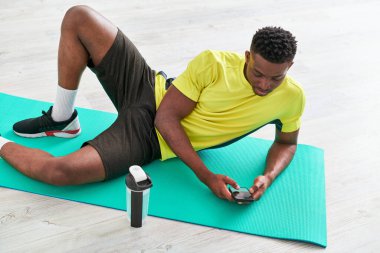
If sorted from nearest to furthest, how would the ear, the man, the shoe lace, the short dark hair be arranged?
1. the short dark hair
2. the ear
3. the man
4. the shoe lace

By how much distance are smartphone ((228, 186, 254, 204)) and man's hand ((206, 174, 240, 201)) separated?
2cm

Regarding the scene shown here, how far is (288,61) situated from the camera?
1.63 m

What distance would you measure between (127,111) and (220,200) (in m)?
0.49

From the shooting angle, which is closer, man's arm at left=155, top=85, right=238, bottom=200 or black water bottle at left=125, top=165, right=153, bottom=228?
black water bottle at left=125, top=165, right=153, bottom=228

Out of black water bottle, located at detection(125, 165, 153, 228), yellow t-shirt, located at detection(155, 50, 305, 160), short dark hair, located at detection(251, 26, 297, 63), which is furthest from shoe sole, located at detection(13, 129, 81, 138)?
short dark hair, located at detection(251, 26, 297, 63)

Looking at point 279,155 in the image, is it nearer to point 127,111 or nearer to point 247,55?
point 247,55

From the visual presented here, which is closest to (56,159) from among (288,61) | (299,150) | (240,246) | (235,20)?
(240,246)

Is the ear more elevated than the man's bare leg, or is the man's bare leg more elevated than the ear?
the ear

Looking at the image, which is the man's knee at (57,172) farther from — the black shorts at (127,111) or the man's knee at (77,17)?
the man's knee at (77,17)

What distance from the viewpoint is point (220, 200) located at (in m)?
1.92

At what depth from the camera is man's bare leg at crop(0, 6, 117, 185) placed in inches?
71.9

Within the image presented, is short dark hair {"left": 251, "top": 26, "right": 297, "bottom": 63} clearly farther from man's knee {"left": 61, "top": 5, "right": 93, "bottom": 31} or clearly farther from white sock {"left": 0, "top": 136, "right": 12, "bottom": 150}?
white sock {"left": 0, "top": 136, "right": 12, "bottom": 150}

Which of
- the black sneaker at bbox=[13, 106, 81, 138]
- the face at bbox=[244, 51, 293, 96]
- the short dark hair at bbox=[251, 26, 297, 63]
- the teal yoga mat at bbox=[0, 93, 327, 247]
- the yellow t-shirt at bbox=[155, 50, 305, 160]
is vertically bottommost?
the teal yoga mat at bbox=[0, 93, 327, 247]

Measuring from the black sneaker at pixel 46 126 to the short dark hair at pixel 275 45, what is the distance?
2.95 feet
